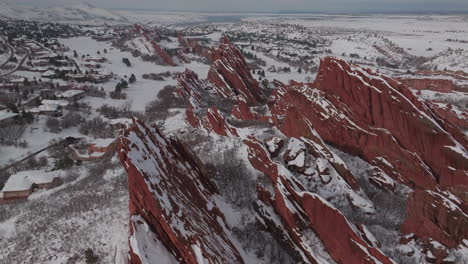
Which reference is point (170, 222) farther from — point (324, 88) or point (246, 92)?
point (246, 92)

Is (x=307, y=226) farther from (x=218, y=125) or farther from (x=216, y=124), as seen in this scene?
(x=216, y=124)

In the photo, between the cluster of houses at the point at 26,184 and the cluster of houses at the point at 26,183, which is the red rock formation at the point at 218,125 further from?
the cluster of houses at the point at 26,184

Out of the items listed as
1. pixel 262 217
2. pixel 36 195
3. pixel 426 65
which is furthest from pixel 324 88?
pixel 426 65

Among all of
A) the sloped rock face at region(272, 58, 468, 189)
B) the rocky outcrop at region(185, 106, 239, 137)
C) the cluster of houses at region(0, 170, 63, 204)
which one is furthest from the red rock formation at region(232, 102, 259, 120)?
the cluster of houses at region(0, 170, 63, 204)

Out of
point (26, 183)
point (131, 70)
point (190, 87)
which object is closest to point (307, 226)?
point (26, 183)

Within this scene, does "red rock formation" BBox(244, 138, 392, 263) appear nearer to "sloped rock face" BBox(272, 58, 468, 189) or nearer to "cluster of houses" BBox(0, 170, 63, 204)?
"sloped rock face" BBox(272, 58, 468, 189)

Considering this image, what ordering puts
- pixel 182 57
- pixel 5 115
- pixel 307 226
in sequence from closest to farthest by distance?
pixel 307 226 → pixel 5 115 → pixel 182 57
